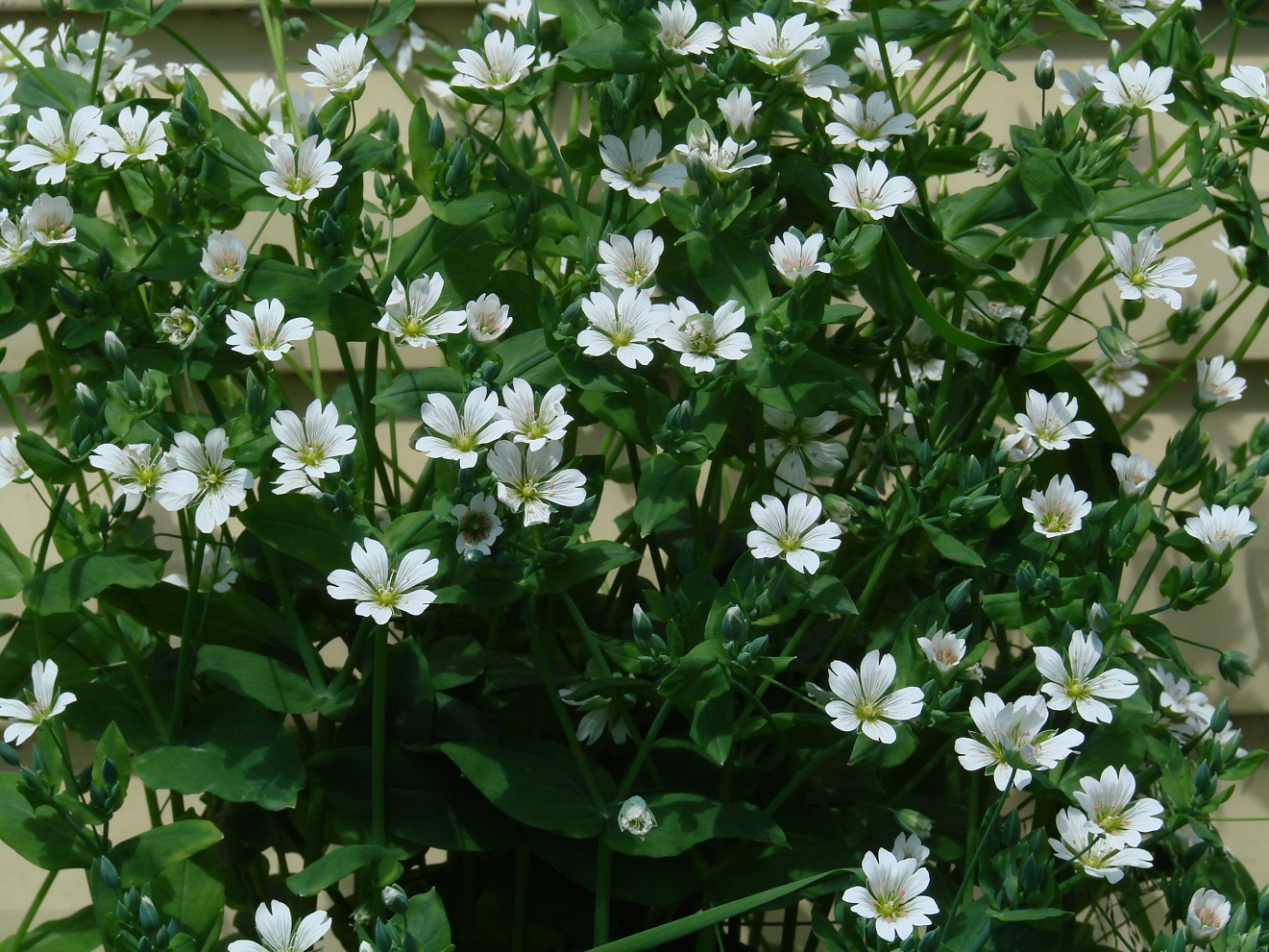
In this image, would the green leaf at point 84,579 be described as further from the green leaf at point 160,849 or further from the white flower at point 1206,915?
the white flower at point 1206,915

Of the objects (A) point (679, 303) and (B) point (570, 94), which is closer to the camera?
(A) point (679, 303)

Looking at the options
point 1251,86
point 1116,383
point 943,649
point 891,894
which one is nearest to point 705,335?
point 943,649

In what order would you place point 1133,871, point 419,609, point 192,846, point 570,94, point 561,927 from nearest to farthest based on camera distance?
point 419,609 → point 192,846 → point 561,927 → point 1133,871 → point 570,94

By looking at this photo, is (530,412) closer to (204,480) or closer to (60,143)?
(204,480)

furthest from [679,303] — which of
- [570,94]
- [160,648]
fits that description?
[570,94]

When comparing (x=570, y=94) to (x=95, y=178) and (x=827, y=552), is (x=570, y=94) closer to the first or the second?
(x=95, y=178)

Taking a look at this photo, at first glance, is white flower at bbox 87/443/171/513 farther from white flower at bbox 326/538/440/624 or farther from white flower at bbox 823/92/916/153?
white flower at bbox 823/92/916/153
